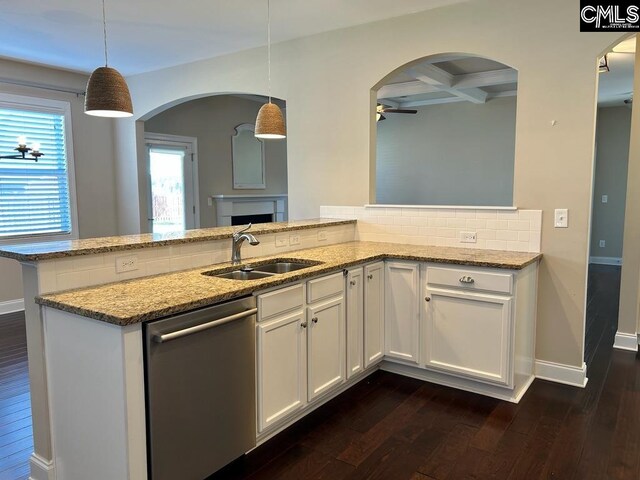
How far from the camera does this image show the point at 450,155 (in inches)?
316

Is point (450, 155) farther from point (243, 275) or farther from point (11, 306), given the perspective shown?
point (11, 306)

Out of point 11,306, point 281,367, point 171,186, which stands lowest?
point 11,306

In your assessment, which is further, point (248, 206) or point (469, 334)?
point (248, 206)

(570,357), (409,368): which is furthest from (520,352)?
(409,368)

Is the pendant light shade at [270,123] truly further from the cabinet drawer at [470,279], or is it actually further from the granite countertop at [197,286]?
the cabinet drawer at [470,279]

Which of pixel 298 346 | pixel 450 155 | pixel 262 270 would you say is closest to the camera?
pixel 298 346

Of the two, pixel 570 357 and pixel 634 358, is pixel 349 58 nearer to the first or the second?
pixel 570 357

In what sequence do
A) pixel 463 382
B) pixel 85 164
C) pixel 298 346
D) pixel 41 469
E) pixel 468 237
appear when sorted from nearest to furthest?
1. pixel 41 469
2. pixel 298 346
3. pixel 463 382
4. pixel 468 237
5. pixel 85 164

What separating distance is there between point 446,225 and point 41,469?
2905mm

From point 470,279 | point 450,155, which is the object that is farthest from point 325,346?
point 450,155

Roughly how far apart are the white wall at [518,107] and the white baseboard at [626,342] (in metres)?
1.04

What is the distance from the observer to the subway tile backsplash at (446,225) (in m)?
3.30

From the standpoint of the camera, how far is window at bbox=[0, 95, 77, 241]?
499 cm

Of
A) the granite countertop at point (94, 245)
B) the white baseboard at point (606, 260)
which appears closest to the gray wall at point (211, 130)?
the granite countertop at point (94, 245)
